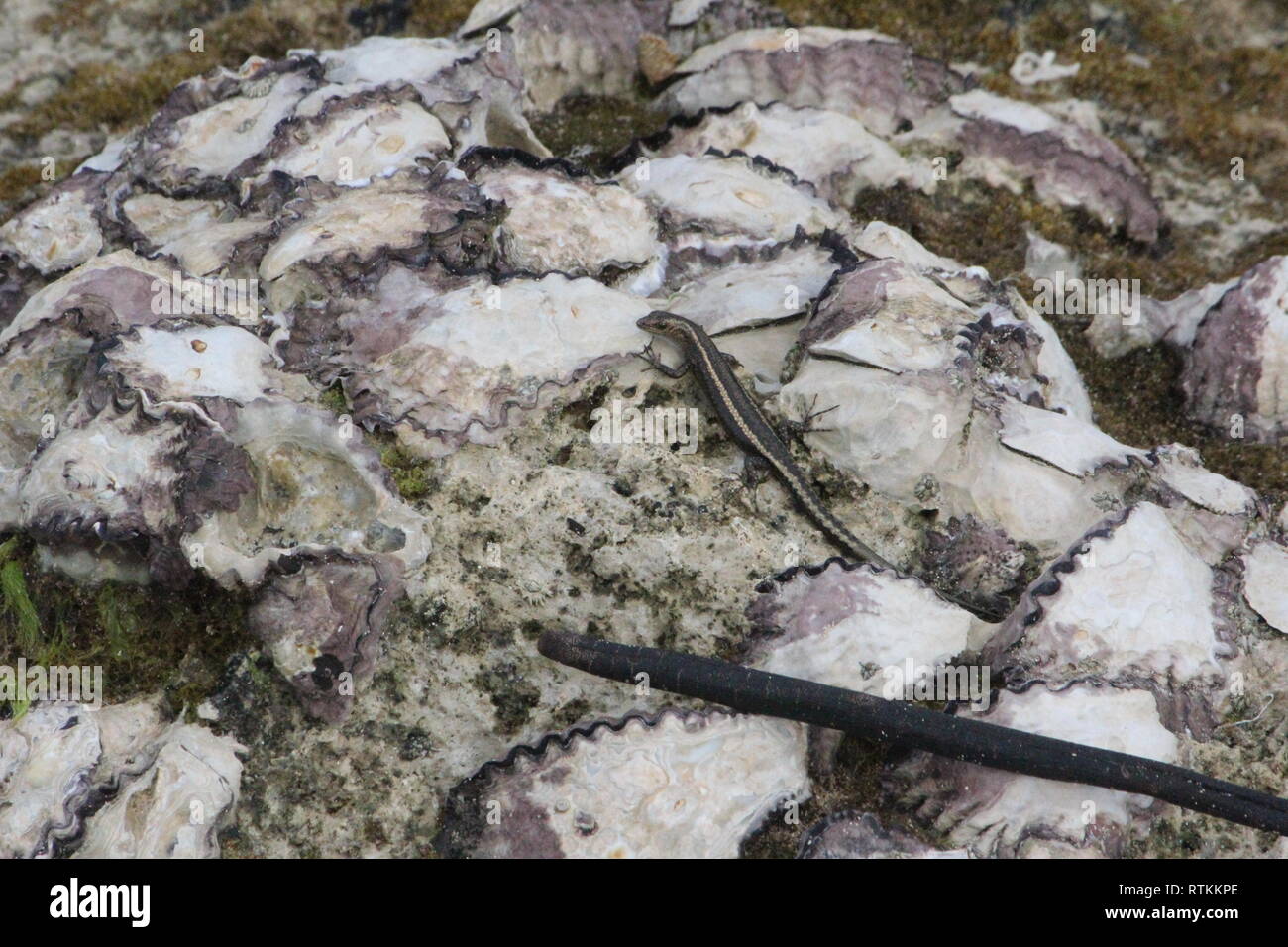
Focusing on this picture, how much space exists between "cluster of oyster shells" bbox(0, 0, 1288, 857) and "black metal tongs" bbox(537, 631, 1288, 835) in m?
0.10

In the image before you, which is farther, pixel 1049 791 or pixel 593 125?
pixel 593 125

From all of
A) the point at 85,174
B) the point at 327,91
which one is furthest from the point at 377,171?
the point at 85,174

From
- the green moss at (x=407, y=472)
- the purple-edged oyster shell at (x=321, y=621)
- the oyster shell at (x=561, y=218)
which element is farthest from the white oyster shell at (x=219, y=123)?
the purple-edged oyster shell at (x=321, y=621)

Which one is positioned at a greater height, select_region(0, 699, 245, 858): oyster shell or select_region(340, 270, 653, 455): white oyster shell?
select_region(340, 270, 653, 455): white oyster shell

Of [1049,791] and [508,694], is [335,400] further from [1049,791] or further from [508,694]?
[1049,791]

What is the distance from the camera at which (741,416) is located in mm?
4582

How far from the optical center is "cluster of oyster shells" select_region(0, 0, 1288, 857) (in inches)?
149

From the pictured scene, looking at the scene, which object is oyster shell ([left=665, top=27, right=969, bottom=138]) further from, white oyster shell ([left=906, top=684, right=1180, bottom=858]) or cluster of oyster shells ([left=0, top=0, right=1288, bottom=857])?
white oyster shell ([left=906, top=684, right=1180, bottom=858])

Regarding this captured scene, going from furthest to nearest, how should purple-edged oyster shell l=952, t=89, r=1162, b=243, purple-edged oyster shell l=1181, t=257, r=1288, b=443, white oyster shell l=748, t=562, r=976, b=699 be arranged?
purple-edged oyster shell l=952, t=89, r=1162, b=243 → purple-edged oyster shell l=1181, t=257, r=1288, b=443 → white oyster shell l=748, t=562, r=976, b=699

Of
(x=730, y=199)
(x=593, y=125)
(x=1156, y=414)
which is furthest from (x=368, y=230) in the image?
(x=1156, y=414)

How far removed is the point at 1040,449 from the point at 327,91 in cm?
438

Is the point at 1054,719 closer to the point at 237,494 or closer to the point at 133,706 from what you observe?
the point at 237,494

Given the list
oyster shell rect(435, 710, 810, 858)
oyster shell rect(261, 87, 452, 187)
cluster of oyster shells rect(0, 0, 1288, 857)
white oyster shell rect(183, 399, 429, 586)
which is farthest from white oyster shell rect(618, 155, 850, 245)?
oyster shell rect(435, 710, 810, 858)

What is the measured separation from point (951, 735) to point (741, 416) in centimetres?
164
